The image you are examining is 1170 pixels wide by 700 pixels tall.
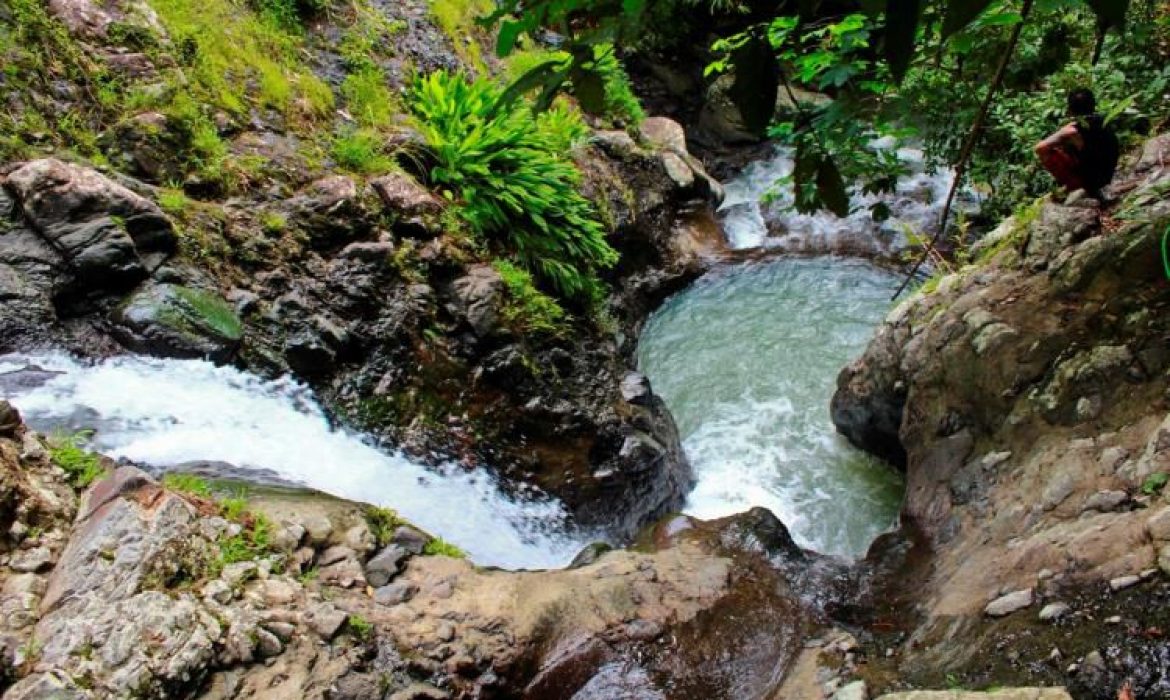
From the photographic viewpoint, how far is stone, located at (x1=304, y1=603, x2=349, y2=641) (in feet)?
10.8

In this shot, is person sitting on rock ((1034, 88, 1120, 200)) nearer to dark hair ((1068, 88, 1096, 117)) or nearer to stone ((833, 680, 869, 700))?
dark hair ((1068, 88, 1096, 117))

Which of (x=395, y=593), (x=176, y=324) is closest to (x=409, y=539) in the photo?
(x=395, y=593)

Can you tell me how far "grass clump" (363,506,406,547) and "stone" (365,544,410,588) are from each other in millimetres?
88

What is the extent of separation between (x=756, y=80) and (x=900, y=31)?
22cm

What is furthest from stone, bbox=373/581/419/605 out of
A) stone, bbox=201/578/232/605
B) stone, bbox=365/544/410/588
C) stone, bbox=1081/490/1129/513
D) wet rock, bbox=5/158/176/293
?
stone, bbox=1081/490/1129/513

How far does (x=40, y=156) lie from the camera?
17.2 ft

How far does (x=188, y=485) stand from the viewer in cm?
377

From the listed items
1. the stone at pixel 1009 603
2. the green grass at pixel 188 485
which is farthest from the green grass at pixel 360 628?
the stone at pixel 1009 603

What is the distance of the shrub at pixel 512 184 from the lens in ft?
22.8

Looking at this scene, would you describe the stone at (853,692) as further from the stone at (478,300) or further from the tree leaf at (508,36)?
the stone at (478,300)

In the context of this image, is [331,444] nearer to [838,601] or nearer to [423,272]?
[423,272]

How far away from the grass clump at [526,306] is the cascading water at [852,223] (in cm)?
457

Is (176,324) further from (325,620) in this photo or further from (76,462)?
(325,620)

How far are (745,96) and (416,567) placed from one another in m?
3.62
